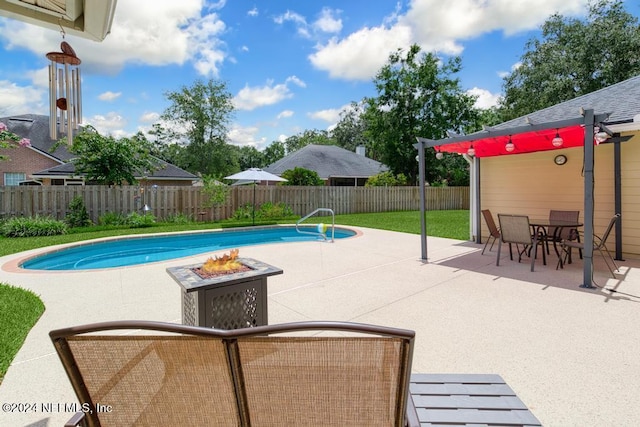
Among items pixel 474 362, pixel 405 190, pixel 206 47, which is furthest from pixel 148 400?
pixel 405 190

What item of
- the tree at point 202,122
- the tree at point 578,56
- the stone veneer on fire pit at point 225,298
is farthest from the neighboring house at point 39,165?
the tree at point 578,56

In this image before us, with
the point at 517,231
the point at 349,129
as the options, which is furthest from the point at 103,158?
the point at 349,129

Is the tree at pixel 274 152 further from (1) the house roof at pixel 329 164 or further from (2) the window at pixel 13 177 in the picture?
(2) the window at pixel 13 177

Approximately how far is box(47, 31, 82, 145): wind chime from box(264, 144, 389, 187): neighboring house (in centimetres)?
2040

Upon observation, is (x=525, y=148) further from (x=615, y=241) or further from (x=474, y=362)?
(x=474, y=362)

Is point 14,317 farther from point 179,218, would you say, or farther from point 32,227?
point 179,218

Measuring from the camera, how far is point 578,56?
19.7 meters

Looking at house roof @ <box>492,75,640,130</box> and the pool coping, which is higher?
house roof @ <box>492,75,640,130</box>

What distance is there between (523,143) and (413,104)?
1819 centimetres

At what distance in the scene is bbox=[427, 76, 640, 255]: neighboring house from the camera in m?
6.59

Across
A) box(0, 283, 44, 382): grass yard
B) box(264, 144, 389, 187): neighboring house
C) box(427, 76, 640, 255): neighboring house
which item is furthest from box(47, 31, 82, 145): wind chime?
box(264, 144, 389, 187): neighboring house

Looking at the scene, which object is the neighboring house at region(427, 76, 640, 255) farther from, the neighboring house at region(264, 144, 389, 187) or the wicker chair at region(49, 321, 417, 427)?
the neighboring house at region(264, 144, 389, 187)

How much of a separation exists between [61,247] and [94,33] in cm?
659

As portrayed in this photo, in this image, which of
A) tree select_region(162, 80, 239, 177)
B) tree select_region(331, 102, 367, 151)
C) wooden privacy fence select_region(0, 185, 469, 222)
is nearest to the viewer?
wooden privacy fence select_region(0, 185, 469, 222)
